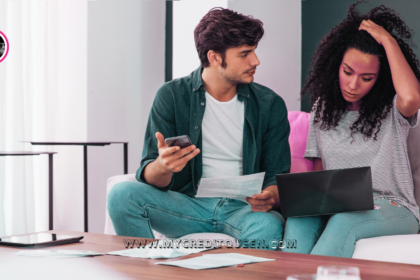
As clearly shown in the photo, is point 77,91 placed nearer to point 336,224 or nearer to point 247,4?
point 247,4

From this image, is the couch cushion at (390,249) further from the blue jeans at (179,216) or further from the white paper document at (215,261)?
the white paper document at (215,261)

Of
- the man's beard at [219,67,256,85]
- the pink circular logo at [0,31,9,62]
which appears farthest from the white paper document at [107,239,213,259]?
the pink circular logo at [0,31,9,62]

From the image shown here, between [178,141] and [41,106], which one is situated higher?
[41,106]

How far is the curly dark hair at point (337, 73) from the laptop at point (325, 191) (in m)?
0.35

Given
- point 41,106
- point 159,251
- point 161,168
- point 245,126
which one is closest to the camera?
point 159,251

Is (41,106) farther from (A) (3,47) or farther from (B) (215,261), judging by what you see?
(B) (215,261)

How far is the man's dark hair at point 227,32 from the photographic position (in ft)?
5.90

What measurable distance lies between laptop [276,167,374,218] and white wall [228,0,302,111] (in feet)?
4.73

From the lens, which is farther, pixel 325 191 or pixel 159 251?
pixel 325 191

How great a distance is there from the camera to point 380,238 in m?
1.41

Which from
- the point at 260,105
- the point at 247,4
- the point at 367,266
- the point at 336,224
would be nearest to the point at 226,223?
the point at 336,224

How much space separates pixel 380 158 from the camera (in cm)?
165

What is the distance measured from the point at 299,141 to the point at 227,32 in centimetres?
57

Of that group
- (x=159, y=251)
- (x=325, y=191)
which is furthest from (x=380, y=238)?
(x=159, y=251)
